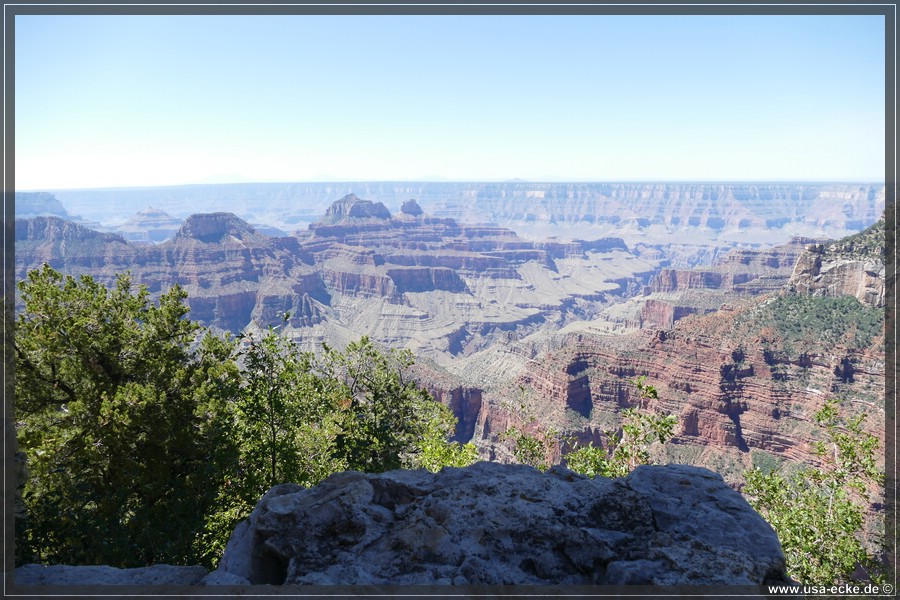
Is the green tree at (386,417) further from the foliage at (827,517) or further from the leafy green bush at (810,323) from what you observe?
the leafy green bush at (810,323)

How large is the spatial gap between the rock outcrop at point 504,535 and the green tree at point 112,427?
4316mm

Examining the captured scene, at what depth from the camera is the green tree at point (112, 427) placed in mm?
7777

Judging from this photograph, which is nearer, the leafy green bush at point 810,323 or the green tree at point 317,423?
the green tree at point 317,423

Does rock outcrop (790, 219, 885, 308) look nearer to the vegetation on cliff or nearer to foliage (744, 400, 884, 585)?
foliage (744, 400, 884, 585)

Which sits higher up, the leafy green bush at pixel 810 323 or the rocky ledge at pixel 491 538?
the rocky ledge at pixel 491 538

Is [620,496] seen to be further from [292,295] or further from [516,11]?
[292,295]

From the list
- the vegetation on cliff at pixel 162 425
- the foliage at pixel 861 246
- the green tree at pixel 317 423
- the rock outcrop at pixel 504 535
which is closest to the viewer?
the rock outcrop at pixel 504 535

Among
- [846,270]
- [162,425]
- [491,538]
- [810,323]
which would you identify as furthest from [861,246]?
[162,425]

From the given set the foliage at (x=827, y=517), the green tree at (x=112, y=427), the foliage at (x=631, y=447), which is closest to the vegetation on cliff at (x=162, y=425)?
the green tree at (x=112, y=427)

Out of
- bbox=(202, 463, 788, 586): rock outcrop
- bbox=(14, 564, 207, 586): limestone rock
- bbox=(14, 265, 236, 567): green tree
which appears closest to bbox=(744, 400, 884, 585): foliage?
bbox=(202, 463, 788, 586): rock outcrop

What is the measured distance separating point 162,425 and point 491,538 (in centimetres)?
756

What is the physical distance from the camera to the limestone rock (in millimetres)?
4477

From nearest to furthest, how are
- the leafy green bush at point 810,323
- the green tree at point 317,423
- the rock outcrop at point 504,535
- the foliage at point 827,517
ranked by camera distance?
the rock outcrop at point 504,535 → the foliage at point 827,517 → the green tree at point 317,423 → the leafy green bush at point 810,323

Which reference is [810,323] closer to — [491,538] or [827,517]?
[827,517]
